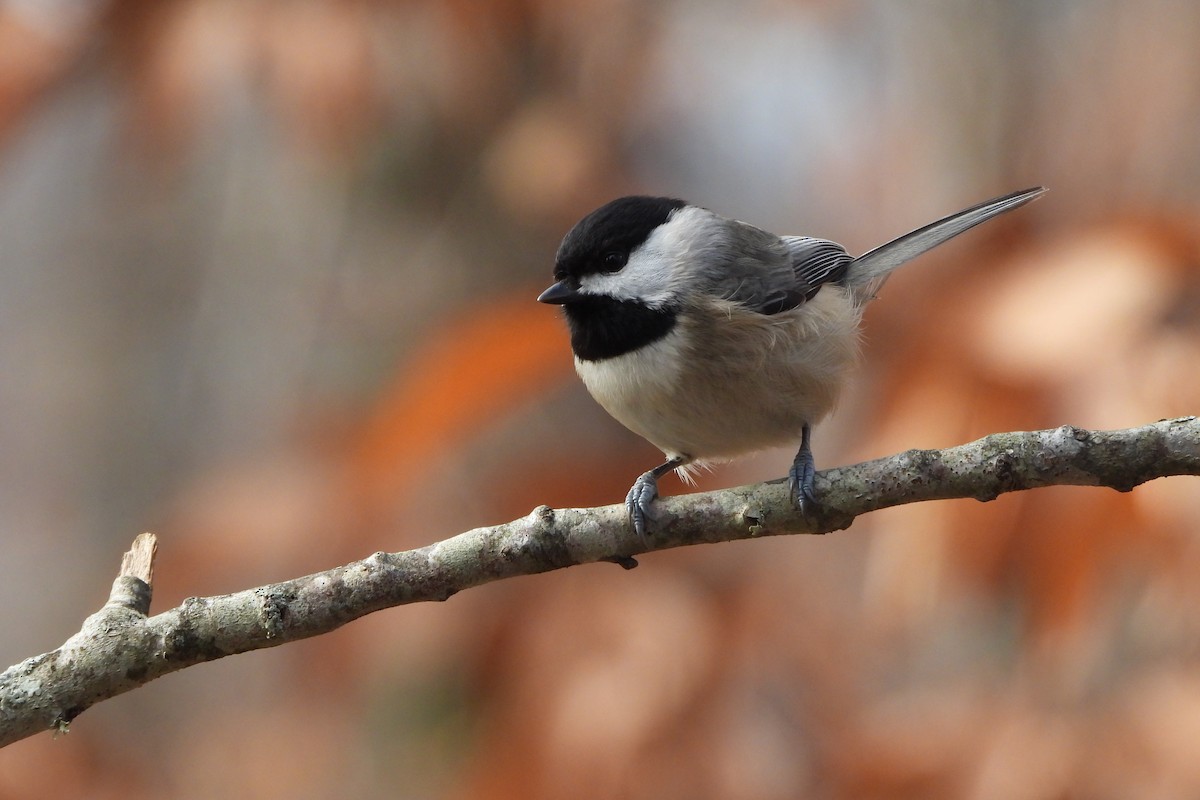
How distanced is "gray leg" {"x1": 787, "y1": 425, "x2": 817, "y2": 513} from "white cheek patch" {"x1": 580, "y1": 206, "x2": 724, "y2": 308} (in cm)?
43

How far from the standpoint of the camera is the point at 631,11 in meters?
3.08

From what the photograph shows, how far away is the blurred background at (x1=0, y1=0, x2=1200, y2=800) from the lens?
6.18 ft

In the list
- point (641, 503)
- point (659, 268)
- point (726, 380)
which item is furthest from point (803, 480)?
point (659, 268)

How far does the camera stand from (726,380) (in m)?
2.01

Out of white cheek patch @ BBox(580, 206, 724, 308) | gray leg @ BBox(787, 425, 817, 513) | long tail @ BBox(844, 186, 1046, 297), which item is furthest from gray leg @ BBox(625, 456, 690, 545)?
long tail @ BBox(844, 186, 1046, 297)

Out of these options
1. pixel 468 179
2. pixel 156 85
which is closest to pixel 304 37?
pixel 156 85

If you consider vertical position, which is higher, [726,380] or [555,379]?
[555,379]

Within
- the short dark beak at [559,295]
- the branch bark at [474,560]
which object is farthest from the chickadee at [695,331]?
the branch bark at [474,560]

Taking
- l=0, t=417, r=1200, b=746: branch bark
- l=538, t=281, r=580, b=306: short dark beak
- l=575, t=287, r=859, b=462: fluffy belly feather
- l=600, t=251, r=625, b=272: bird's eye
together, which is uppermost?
l=600, t=251, r=625, b=272: bird's eye

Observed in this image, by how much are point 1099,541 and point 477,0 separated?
2126 millimetres

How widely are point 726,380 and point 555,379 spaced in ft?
1.51

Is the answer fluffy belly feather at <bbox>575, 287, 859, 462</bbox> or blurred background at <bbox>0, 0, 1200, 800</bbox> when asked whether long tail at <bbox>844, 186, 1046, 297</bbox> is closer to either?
blurred background at <bbox>0, 0, 1200, 800</bbox>

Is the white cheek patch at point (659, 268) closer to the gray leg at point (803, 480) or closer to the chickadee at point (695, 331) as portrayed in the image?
the chickadee at point (695, 331)

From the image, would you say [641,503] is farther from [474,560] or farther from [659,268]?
[659,268]
